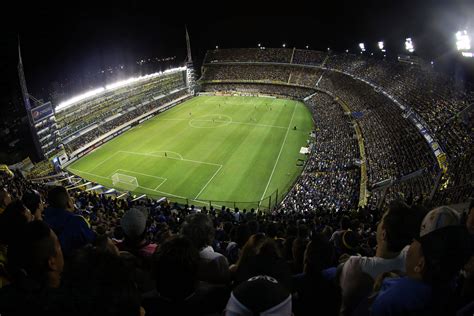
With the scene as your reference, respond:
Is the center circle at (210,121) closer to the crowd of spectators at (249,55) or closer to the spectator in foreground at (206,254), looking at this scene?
the crowd of spectators at (249,55)

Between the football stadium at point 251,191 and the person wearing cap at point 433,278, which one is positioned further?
the football stadium at point 251,191

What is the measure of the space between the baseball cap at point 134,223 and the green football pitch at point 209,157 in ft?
63.7

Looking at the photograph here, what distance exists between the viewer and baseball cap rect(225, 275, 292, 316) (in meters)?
2.62

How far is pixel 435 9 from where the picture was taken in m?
37.1

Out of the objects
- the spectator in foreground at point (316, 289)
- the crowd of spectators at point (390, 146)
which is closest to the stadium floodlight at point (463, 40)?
the crowd of spectators at point (390, 146)

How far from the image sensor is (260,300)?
8.64ft

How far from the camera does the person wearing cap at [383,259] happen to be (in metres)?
3.74

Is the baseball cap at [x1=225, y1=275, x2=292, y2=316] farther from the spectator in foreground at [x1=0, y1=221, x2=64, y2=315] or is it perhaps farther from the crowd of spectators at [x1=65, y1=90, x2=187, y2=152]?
the crowd of spectators at [x1=65, y1=90, x2=187, y2=152]

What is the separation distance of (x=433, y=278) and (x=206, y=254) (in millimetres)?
2705

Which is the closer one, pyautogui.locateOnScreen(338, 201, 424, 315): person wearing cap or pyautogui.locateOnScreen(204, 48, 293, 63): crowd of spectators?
pyautogui.locateOnScreen(338, 201, 424, 315): person wearing cap

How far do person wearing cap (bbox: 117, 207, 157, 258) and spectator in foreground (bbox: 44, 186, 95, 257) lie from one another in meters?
0.75

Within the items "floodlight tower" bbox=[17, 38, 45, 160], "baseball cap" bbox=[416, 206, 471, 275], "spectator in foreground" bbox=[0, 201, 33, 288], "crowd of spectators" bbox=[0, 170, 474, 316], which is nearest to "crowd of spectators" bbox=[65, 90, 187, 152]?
"floodlight tower" bbox=[17, 38, 45, 160]

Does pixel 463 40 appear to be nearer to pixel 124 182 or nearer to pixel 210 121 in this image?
pixel 210 121

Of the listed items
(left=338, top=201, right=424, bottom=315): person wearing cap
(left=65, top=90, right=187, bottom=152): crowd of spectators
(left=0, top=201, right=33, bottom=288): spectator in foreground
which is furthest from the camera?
(left=65, top=90, right=187, bottom=152): crowd of spectators
